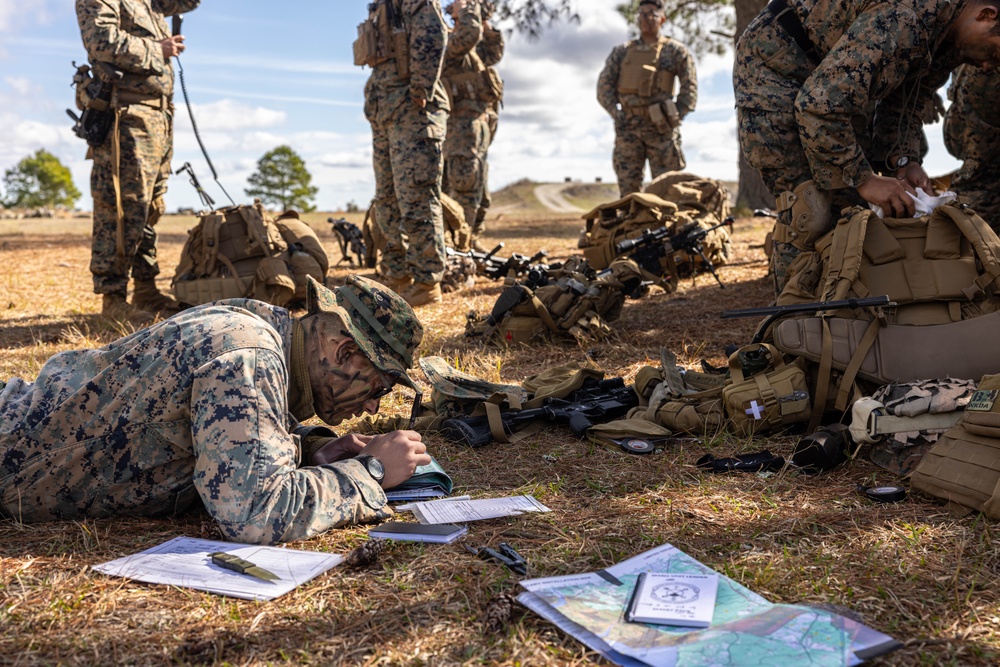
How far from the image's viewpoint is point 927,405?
323cm

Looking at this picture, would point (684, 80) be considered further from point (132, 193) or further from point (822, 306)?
point (822, 306)

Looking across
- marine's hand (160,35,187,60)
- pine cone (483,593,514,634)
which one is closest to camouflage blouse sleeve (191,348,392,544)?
pine cone (483,593,514,634)

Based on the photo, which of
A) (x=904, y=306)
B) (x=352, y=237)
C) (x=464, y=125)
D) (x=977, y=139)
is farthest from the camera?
(x=352, y=237)

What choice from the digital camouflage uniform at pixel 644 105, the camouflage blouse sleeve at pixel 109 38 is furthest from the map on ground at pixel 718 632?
the digital camouflage uniform at pixel 644 105

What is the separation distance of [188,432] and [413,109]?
5376mm

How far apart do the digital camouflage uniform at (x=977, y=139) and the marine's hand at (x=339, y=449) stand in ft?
15.3

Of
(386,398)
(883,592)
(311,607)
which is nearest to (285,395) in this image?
(311,607)

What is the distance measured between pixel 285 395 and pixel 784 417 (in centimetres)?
226

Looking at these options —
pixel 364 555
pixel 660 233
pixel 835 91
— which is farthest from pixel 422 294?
pixel 364 555

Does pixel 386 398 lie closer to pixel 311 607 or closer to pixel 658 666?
pixel 311 607

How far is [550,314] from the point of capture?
6.04 metres

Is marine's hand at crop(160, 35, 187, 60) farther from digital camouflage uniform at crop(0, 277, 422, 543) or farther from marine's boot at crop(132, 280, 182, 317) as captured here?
digital camouflage uniform at crop(0, 277, 422, 543)

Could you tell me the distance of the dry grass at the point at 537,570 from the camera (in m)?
2.04

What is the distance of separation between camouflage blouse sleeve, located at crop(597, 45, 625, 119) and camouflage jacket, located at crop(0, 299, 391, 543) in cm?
959
